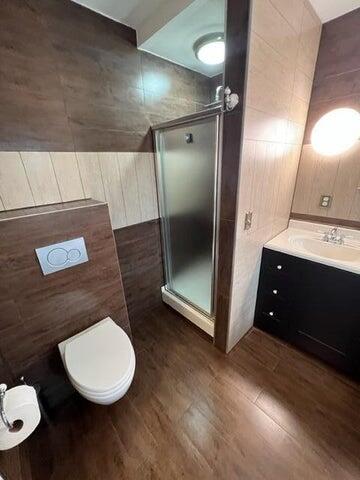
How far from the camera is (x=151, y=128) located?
162cm

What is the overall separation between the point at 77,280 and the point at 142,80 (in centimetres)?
149

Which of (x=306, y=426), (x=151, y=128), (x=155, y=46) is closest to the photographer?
(x=306, y=426)

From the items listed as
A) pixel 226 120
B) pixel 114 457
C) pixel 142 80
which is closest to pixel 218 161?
pixel 226 120

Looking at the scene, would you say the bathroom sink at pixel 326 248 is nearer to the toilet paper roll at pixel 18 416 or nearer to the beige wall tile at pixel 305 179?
the beige wall tile at pixel 305 179

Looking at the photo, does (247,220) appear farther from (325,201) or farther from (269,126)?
(325,201)

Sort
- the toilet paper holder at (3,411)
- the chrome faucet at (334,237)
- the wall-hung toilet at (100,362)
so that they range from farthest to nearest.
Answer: the chrome faucet at (334,237) → the wall-hung toilet at (100,362) → the toilet paper holder at (3,411)

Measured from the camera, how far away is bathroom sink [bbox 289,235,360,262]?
4.85ft

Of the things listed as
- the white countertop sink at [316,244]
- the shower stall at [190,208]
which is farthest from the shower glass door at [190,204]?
the white countertop sink at [316,244]

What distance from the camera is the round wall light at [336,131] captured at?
1448mm

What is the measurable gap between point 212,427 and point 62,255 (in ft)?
4.31

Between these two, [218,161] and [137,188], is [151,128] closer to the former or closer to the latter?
[137,188]

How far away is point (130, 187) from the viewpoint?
1.61 meters

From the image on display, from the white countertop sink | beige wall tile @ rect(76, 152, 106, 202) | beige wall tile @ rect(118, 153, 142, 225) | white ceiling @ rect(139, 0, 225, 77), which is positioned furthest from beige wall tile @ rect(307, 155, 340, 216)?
beige wall tile @ rect(76, 152, 106, 202)

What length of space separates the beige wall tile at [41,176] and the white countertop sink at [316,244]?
59.5 inches
